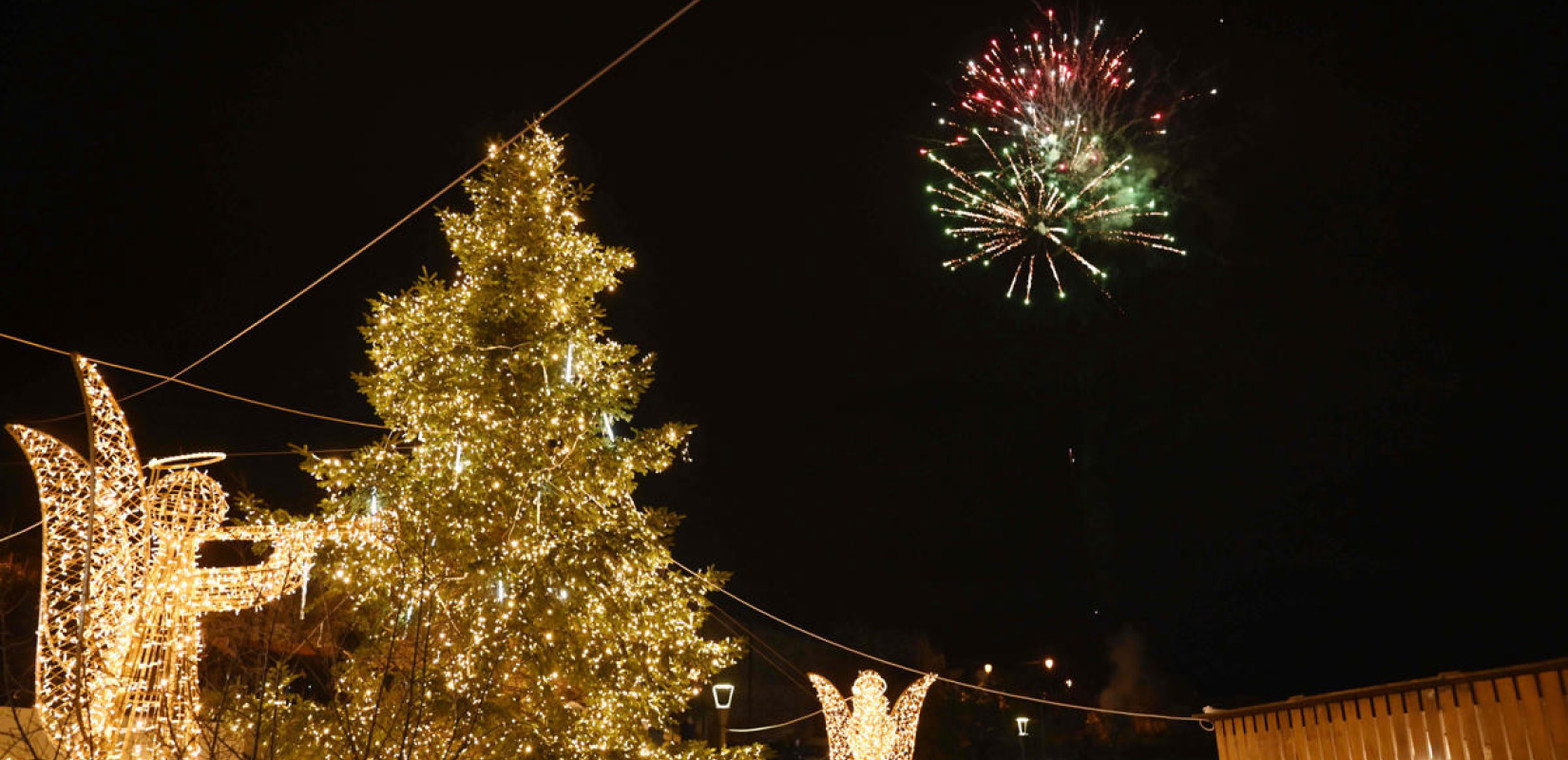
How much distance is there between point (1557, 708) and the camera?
4656 millimetres

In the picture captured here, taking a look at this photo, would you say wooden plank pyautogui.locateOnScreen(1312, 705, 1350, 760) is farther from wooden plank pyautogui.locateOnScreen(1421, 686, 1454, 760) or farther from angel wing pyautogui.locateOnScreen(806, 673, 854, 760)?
angel wing pyautogui.locateOnScreen(806, 673, 854, 760)

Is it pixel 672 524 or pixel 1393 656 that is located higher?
pixel 1393 656

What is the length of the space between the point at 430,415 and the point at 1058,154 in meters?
6.71

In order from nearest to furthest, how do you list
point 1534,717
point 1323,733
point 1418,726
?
point 1534,717, point 1418,726, point 1323,733

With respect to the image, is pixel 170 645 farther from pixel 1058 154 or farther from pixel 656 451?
pixel 1058 154

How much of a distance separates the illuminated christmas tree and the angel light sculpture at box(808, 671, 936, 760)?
5.47m

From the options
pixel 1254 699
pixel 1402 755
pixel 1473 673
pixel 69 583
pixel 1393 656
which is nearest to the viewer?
pixel 1473 673

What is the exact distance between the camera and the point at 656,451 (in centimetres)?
1101

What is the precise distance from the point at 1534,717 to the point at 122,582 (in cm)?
859

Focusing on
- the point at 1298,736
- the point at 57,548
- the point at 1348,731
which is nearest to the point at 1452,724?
the point at 1348,731

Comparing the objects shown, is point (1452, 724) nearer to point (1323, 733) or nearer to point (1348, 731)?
point (1348, 731)


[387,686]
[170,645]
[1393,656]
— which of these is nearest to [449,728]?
[387,686]

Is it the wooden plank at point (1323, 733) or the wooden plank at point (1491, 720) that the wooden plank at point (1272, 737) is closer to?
the wooden plank at point (1323, 733)

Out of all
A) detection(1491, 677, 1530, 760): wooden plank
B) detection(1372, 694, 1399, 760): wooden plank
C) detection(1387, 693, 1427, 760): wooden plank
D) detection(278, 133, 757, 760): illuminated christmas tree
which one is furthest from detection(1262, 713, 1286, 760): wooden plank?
detection(278, 133, 757, 760): illuminated christmas tree
